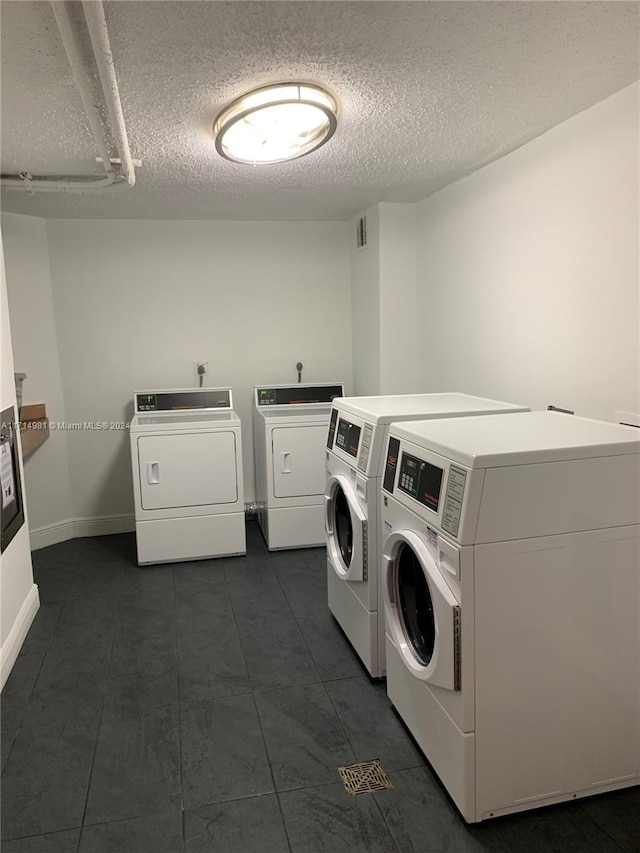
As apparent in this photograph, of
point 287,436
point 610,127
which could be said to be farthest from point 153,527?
point 610,127

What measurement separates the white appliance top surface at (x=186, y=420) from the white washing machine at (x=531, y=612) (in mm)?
2138

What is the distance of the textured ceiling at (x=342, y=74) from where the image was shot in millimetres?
1609

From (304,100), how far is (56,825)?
8.09 feet

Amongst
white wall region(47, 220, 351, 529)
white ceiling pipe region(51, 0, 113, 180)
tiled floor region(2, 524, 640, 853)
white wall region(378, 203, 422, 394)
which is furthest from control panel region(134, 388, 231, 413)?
white ceiling pipe region(51, 0, 113, 180)

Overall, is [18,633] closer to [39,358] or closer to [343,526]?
[343,526]

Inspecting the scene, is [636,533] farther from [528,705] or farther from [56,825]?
[56,825]

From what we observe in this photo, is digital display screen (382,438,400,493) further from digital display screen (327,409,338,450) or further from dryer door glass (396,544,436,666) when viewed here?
digital display screen (327,409,338,450)

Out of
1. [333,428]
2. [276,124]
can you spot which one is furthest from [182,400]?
[276,124]

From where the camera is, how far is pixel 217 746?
211cm

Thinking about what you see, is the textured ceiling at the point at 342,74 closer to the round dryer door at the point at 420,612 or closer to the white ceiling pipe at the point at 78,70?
the white ceiling pipe at the point at 78,70

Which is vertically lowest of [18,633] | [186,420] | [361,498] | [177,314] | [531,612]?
[18,633]

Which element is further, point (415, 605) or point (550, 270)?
point (550, 270)

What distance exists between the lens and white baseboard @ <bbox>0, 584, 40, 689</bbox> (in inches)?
99.6

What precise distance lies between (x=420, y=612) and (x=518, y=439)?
690mm
